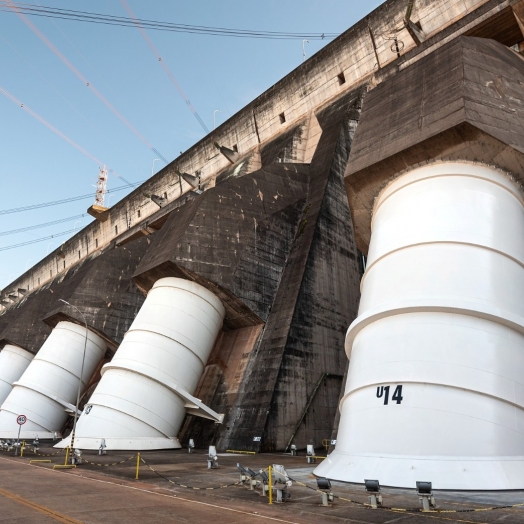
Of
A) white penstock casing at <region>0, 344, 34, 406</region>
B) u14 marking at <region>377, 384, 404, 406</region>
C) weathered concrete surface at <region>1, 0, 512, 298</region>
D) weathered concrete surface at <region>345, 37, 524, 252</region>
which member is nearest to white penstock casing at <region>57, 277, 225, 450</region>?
weathered concrete surface at <region>345, 37, 524, 252</region>

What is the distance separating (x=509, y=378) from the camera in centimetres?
906

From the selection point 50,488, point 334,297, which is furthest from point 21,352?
point 50,488

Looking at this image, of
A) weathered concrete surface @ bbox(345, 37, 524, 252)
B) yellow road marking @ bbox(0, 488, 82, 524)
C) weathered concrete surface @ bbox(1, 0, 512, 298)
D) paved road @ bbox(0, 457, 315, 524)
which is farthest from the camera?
weathered concrete surface @ bbox(1, 0, 512, 298)

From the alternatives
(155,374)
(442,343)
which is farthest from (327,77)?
(442,343)

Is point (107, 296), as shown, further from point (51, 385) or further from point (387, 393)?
point (387, 393)

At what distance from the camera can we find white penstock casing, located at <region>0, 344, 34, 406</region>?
3183 centimetres

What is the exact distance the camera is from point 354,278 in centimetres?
2200

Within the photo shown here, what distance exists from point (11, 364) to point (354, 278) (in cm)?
2580

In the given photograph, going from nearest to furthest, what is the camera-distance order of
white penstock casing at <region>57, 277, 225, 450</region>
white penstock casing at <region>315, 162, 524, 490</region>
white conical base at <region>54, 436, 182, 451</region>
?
1. white penstock casing at <region>315, 162, 524, 490</region>
2. white conical base at <region>54, 436, 182, 451</region>
3. white penstock casing at <region>57, 277, 225, 450</region>

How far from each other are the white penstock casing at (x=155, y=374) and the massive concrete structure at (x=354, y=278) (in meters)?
0.08

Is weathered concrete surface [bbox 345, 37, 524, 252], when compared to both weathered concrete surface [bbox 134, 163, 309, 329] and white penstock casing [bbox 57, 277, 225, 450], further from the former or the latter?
white penstock casing [bbox 57, 277, 225, 450]

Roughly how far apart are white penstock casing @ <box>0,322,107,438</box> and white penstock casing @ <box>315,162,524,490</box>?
19630 millimetres

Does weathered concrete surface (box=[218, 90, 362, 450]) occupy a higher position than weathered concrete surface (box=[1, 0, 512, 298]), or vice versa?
weathered concrete surface (box=[1, 0, 512, 298])

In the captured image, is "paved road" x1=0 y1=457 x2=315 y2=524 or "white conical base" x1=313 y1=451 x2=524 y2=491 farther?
"white conical base" x1=313 y1=451 x2=524 y2=491
